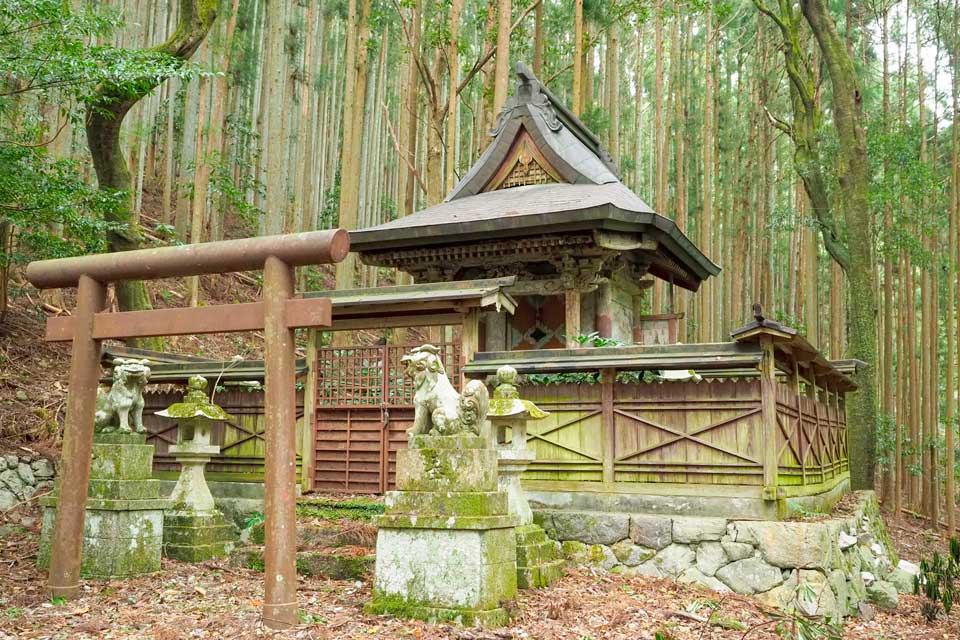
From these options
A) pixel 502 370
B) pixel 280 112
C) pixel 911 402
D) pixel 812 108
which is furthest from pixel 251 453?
pixel 911 402

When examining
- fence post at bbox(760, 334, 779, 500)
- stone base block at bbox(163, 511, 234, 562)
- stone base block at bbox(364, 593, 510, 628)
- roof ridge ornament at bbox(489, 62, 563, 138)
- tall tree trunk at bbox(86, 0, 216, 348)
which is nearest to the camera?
stone base block at bbox(364, 593, 510, 628)

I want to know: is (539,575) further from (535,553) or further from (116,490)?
(116,490)

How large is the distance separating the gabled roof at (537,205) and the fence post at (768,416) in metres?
3.11

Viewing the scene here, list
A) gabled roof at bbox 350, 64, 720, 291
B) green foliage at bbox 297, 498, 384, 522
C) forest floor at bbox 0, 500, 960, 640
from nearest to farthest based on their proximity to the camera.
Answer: forest floor at bbox 0, 500, 960, 640
green foliage at bbox 297, 498, 384, 522
gabled roof at bbox 350, 64, 720, 291

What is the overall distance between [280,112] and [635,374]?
15.0m

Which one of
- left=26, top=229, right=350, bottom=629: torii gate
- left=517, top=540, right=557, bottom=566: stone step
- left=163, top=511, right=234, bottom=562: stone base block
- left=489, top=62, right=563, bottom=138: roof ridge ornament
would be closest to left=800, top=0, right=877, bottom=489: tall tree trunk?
left=489, top=62, right=563, bottom=138: roof ridge ornament

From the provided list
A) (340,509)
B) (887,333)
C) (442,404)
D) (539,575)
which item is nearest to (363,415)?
(340,509)

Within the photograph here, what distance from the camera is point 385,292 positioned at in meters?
10.3

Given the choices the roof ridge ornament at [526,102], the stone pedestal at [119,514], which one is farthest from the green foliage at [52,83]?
the roof ridge ornament at [526,102]

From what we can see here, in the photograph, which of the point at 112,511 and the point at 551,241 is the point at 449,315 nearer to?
the point at 551,241

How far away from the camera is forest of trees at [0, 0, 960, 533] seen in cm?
1164

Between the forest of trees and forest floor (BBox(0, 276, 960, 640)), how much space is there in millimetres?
5291

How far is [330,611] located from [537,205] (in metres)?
7.37

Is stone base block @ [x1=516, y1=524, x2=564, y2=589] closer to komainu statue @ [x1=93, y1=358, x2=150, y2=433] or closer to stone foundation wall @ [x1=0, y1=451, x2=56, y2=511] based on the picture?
komainu statue @ [x1=93, y1=358, x2=150, y2=433]
